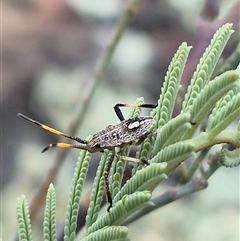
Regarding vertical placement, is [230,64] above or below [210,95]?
above

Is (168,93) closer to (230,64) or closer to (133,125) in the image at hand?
(133,125)

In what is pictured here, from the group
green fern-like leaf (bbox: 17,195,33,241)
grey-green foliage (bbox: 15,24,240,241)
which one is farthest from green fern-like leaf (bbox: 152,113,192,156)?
green fern-like leaf (bbox: 17,195,33,241)

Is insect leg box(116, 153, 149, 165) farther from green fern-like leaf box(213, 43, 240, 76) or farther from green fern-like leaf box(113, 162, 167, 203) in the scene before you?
green fern-like leaf box(213, 43, 240, 76)

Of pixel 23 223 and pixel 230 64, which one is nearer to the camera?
pixel 23 223

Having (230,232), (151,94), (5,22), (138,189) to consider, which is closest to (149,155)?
(138,189)

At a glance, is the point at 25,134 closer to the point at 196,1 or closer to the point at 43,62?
the point at 43,62

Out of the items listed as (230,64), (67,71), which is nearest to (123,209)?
(230,64)

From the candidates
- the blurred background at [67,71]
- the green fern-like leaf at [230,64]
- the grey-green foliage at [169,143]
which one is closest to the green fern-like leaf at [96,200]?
the grey-green foliage at [169,143]

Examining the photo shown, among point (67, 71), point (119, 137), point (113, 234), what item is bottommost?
point (113, 234)
